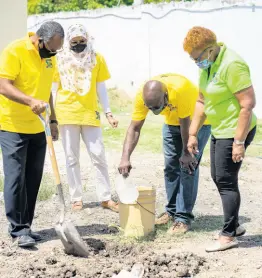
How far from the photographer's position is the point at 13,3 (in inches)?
425

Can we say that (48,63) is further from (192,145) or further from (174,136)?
(192,145)

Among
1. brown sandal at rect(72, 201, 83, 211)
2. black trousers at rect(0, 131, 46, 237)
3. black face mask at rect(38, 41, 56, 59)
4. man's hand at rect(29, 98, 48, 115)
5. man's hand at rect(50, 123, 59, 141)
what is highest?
black face mask at rect(38, 41, 56, 59)

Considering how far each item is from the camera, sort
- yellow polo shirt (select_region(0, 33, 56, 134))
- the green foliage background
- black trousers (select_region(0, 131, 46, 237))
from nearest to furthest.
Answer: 1. yellow polo shirt (select_region(0, 33, 56, 134))
2. black trousers (select_region(0, 131, 46, 237))
3. the green foliage background

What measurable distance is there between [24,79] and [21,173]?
0.80m

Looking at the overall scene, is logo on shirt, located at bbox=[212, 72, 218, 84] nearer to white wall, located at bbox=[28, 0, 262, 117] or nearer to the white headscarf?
the white headscarf

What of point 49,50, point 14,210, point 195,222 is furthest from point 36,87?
point 195,222

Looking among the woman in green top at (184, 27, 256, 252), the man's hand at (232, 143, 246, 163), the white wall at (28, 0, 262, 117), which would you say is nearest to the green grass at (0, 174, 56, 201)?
the woman in green top at (184, 27, 256, 252)

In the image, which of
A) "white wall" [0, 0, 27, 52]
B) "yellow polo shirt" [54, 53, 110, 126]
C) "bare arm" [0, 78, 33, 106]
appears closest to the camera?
"bare arm" [0, 78, 33, 106]

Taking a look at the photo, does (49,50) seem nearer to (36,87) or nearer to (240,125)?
(36,87)

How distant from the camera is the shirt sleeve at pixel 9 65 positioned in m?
5.12

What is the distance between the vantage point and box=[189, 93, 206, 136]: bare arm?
5387mm

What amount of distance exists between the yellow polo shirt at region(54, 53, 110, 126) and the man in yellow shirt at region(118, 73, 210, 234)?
0.98 m

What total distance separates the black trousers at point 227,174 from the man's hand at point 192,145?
0.21 metres

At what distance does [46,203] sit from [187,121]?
217 cm
